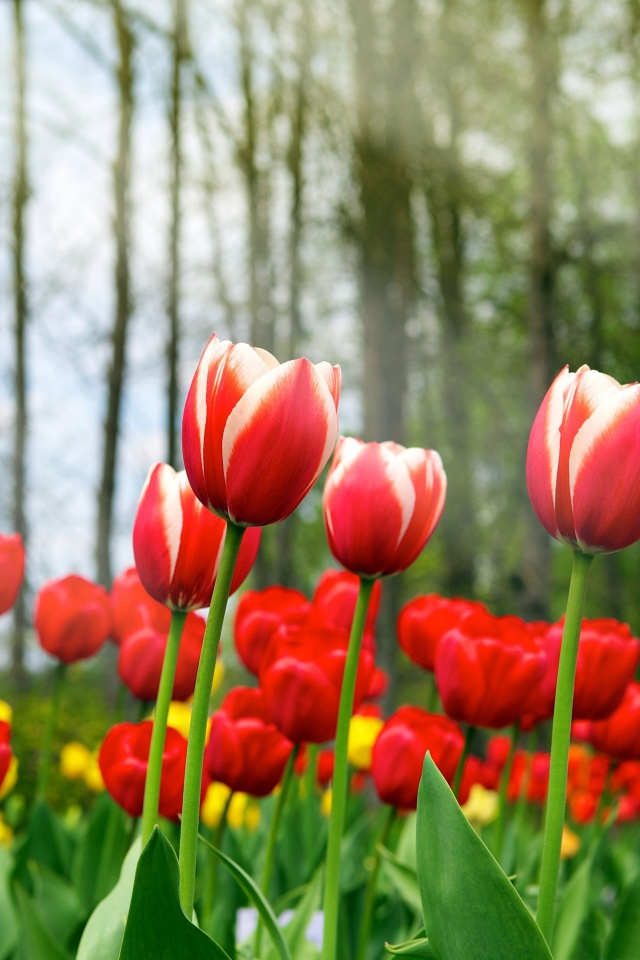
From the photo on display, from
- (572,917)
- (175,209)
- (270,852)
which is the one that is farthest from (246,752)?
(175,209)

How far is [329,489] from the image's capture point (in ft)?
3.08

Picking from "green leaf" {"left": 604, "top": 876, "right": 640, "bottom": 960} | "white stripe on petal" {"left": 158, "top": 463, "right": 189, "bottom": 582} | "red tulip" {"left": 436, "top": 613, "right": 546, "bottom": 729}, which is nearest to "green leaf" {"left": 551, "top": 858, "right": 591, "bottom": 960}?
"green leaf" {"left": 604, "top": 876, "right": 640, "bottom": 960}

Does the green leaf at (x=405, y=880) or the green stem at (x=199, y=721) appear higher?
the green stem at (x=199, y=721)

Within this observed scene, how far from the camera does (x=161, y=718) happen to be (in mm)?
809

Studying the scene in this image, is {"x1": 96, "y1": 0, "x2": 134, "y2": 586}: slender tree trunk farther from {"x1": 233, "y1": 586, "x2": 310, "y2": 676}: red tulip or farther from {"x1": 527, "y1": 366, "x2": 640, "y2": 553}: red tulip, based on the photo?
{"x1": 527, "y1": 366, "x2": 640, "y2": 553}: red tulip

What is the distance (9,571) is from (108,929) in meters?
0.46

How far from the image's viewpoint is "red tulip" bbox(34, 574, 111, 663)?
137cm

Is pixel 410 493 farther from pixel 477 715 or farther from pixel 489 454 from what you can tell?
pixel 489 454

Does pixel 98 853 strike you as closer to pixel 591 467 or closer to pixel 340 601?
pixel 340 601

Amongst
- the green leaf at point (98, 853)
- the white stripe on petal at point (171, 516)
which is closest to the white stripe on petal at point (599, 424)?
the white stripe on petal at point (171, 516)

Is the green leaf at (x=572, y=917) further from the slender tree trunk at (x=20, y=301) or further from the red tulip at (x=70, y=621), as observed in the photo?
the slender tree trunk at (x=20, y=301)

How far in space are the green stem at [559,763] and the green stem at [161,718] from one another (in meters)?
0.30

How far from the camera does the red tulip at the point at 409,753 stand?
3.73ft

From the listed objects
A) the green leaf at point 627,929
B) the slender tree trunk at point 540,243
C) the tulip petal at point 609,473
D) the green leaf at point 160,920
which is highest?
the slender tree trunk at point 540,243
